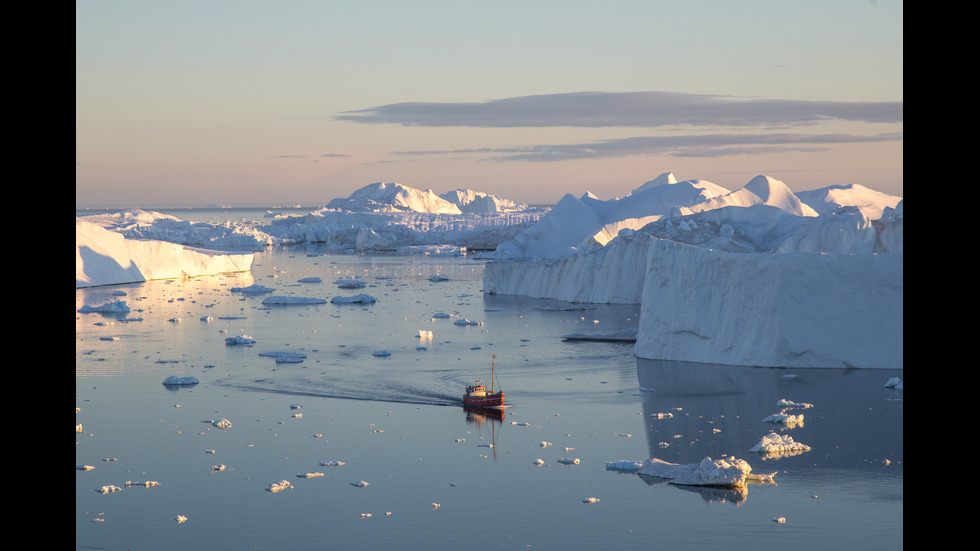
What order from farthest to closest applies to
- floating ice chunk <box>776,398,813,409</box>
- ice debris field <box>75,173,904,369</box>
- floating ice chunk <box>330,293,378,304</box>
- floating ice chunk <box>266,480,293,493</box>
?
floating ice chunk <box>330,293,378,304</box>, ice debris field <box>75,173,904,369</box>, floating ice chunk <box>776,398,813,409</box>, floating ice chunk <box>266,480,293,493</box>

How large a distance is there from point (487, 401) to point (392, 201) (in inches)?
3045

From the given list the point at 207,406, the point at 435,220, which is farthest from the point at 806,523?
the point at 435,220

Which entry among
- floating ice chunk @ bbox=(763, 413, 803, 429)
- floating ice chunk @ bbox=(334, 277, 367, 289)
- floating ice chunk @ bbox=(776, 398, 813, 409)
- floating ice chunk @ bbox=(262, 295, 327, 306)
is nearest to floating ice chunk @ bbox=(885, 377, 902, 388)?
floating ice chunk @ bbox=(776, 398, 813, 409)

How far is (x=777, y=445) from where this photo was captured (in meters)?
11.4

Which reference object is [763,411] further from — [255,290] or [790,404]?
[255,290]

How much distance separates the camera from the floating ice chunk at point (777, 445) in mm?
11305

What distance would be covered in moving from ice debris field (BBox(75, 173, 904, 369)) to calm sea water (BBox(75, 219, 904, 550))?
710 mm

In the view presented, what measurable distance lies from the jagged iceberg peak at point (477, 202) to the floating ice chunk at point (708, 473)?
3481 inches

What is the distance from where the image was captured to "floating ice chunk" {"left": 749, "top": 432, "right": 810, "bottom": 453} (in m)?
11.3

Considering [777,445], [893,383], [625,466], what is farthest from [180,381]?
[893,383]

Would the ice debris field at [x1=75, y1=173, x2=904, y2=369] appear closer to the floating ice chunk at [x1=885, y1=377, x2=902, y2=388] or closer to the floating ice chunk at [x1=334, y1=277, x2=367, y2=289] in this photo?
the floating ice chunk at [x1=885, y1=377, x2=902, y2=388]

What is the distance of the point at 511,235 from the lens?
60000 mm

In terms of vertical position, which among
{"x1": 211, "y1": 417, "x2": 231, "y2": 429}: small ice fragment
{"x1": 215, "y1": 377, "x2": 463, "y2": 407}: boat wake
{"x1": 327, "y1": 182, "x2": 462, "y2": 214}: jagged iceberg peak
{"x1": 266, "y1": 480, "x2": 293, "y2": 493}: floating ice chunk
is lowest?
{"x1": 266, "y1": 480, "x2": 293, "y2": 493}: floating ice chunk

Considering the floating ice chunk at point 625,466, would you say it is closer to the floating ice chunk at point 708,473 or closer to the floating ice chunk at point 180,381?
the floating ice chunk at point 708,473
